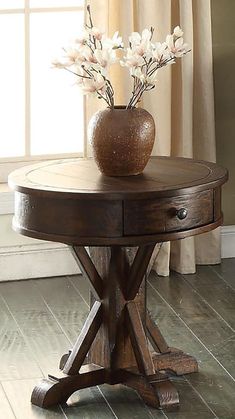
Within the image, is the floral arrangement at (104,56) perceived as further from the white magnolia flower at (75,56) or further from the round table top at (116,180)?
the round table top at (116,180)

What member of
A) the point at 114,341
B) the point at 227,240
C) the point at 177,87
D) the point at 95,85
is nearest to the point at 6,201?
the point at 177,87

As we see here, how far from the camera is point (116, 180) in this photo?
149 inches

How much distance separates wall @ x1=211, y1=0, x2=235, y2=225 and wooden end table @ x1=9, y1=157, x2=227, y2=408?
1301 mm

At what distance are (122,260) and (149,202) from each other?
326 mm

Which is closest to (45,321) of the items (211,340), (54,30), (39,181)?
(211,340)

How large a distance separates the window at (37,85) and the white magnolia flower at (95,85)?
155 centimetres

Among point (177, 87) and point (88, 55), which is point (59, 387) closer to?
point (88, 55)

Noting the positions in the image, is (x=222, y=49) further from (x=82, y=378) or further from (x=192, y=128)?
(x=82, y=378)

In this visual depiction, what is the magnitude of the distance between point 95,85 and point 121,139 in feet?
0.65

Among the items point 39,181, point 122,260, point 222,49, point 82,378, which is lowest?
point 82,378

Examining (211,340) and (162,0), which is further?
(162,0)

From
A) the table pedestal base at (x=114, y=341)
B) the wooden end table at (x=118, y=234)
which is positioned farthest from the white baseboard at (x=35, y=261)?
the table pedestal base at (x=114, y=341)

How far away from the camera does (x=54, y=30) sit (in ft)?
17.4

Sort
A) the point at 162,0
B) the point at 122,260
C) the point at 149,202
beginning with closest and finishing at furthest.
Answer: the point at 149,202, the point at 122,260, the point at 162,0
